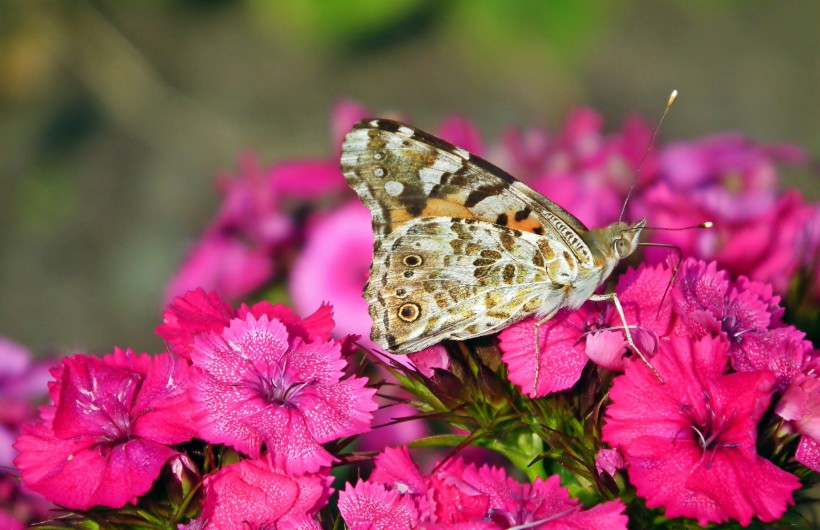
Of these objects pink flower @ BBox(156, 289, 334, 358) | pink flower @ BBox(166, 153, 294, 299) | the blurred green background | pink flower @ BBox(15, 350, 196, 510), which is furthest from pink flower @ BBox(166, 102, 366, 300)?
the blurred green background

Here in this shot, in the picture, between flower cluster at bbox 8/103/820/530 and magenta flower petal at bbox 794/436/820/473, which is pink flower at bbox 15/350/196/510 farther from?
magenta flower petal at bbox 794/436/820/473

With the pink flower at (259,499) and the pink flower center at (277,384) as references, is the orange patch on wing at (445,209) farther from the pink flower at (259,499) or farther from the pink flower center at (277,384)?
the pink flower at (259,499)

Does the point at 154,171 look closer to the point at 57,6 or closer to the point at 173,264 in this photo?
the point at 173,264

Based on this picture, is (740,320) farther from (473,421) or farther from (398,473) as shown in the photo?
(398,473)

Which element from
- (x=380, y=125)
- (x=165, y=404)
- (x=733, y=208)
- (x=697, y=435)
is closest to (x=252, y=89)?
(x=733, y=208)

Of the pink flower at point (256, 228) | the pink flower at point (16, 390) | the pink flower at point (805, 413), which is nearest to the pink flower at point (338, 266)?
the pink flower at point (256, 228)

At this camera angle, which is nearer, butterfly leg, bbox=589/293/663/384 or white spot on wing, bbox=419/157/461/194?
butterfly leg, bbox=589/293/663/384

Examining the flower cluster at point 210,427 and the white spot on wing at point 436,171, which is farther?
the white spot on wing at point 436,171

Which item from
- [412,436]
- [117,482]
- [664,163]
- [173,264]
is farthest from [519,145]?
[173,264]
